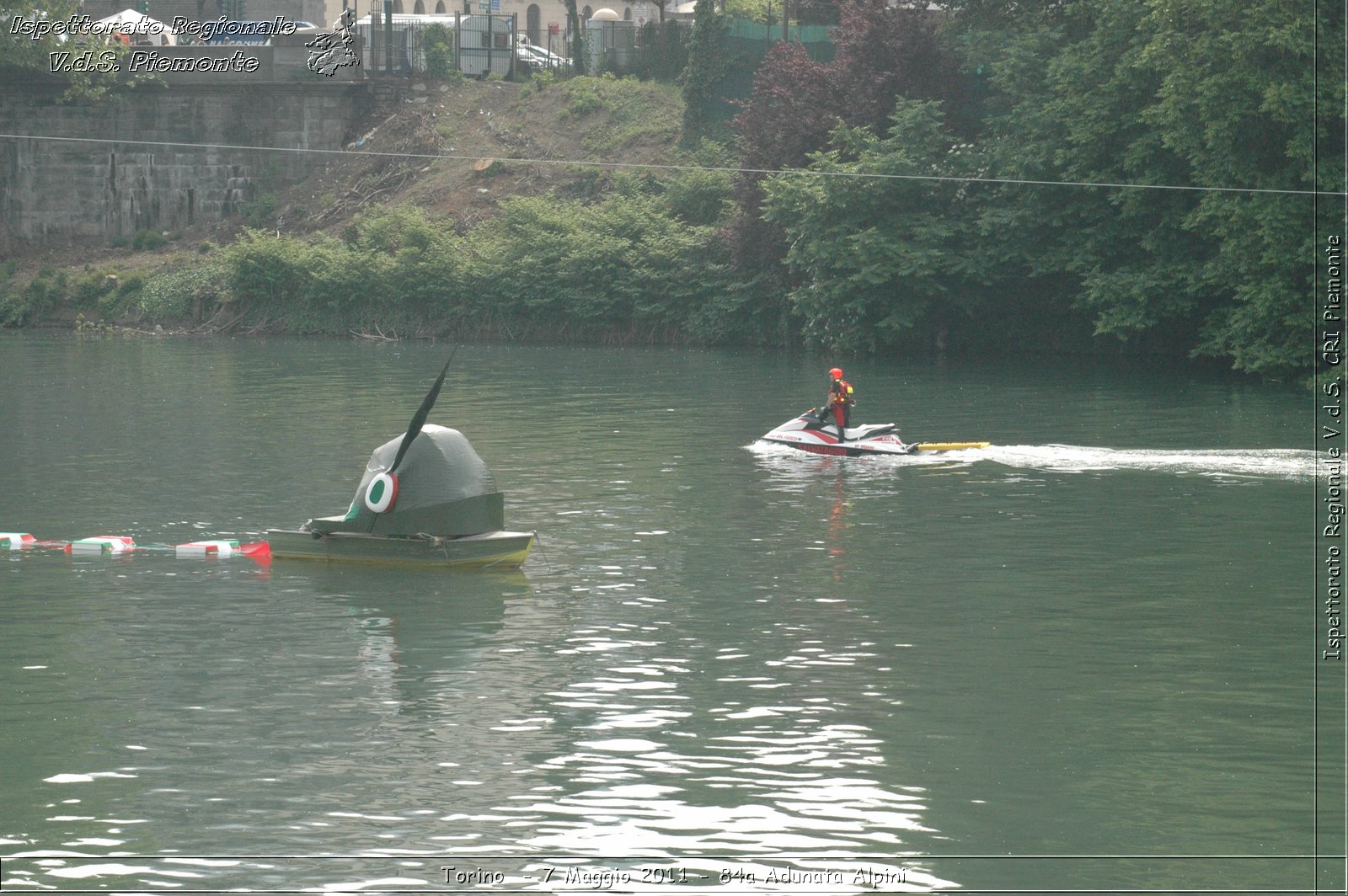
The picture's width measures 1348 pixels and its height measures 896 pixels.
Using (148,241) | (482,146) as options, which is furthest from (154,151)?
(482,146)

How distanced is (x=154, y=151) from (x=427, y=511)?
5704 centimetres

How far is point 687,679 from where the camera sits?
15898mm

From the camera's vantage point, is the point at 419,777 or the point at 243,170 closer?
the point at 419,777

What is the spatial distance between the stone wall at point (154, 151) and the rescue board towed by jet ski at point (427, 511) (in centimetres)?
5433

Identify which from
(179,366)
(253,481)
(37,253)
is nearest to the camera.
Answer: (253,481)

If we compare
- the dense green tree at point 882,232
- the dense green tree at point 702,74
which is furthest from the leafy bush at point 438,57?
the dense green tree at point 882,232

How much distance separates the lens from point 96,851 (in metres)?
11.6

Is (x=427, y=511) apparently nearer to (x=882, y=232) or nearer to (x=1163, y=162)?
(x=1163, y=162)

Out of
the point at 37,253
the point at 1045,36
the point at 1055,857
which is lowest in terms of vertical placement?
the point at 1055,857

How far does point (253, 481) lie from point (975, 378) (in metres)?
24.0

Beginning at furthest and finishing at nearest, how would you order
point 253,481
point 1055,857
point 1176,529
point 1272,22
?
point 1272,22 < point 253,481 < point 1176,529 < point 1055,857

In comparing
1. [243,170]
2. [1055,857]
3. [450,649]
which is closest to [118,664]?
[450,649]

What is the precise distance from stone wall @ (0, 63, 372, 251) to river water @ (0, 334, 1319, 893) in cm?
4341

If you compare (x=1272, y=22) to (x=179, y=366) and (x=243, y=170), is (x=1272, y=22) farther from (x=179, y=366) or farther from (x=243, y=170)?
(x=243, y=170)
